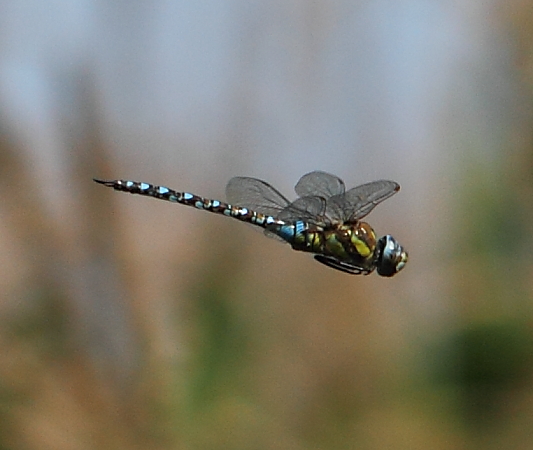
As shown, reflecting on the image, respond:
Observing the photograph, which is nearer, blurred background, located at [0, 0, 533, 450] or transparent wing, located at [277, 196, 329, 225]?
transparent wing, located at [277, 196, 329, 225]

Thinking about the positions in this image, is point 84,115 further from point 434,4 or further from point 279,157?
point 434,4

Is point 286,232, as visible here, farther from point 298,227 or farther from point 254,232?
point 254,232

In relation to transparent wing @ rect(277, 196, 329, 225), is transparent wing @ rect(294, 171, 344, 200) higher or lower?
higher

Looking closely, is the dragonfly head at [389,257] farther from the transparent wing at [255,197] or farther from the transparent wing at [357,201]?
the transparent wing at [255,197]

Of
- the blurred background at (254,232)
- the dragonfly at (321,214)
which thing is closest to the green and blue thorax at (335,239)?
the dragonfly at (321,214)

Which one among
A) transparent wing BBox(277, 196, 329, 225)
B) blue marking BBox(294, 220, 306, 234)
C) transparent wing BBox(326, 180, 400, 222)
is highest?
transparent wing BBox(326, 180, 400, 222)

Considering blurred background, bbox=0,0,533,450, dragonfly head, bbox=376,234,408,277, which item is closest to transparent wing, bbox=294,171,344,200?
dragonfly head, bbox=376,234,408,277

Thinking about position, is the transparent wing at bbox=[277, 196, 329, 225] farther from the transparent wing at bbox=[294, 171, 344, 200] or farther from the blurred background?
the blurred background
